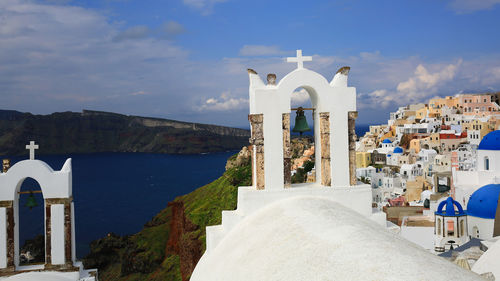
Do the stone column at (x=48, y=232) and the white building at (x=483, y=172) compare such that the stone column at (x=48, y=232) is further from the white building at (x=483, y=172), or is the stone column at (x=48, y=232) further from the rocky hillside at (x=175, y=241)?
the white building at (x=483, y=172)

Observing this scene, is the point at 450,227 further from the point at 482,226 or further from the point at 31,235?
the point at 31,235

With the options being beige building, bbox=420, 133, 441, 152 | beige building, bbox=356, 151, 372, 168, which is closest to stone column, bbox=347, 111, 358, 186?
beige building, bbox=356, 151, 372, 168

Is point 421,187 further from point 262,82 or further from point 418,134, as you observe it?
point 262,82

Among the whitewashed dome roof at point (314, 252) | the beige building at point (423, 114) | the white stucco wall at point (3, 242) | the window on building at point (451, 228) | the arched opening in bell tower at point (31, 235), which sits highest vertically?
the beige building at point (423, 114)

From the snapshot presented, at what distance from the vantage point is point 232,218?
6.70m

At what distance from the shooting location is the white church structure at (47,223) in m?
8.74

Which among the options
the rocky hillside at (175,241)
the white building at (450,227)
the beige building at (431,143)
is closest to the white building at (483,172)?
the white building at (450,227)

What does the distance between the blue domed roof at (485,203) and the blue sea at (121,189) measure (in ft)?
111

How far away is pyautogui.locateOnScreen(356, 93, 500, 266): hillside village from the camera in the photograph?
25.8 metres

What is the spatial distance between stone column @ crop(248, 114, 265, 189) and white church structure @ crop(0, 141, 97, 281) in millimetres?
4292

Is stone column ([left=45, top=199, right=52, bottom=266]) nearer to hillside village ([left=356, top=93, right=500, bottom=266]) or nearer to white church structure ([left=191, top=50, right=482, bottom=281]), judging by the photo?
white church structure ([left=191, top=50, right=482, bottom=281])

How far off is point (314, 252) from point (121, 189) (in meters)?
89.6

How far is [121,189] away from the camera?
89.6 m

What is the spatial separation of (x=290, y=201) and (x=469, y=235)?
22.3m
